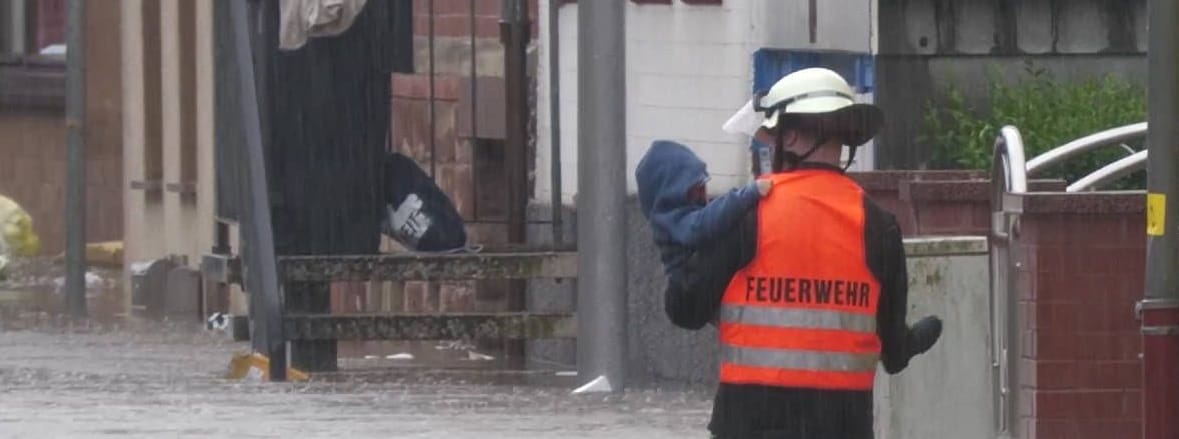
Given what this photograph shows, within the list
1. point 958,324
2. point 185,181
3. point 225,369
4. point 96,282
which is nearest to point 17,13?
point 96,282

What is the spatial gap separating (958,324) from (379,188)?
15.0ft

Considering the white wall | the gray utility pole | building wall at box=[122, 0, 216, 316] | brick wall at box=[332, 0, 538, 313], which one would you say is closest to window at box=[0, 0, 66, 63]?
building wall at box=[122, 0, 216, 316]

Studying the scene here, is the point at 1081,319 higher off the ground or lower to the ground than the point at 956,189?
lower

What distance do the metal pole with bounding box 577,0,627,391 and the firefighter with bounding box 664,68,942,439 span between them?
5.40 meters

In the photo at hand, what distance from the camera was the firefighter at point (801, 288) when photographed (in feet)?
20.5

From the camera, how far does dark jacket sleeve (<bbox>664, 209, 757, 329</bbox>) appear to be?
20.5 feet

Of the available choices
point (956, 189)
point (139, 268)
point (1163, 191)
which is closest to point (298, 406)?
point (956, 189)

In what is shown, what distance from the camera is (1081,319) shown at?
30.9 ft

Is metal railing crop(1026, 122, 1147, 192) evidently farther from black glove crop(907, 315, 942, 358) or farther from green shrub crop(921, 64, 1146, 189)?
black glove crop(907, 315, 942, 358)

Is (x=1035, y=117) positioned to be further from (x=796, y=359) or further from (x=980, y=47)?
(x=796, y=359)

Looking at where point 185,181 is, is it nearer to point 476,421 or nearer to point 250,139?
point 250,139

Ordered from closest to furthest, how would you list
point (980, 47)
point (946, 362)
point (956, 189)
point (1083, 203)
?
point (946, 362)
point (1083, 203)
point (956, 189)
point (980, 47)

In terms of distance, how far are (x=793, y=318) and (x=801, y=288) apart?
0.06 m

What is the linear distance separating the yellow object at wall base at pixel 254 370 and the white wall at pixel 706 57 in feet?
6.04
